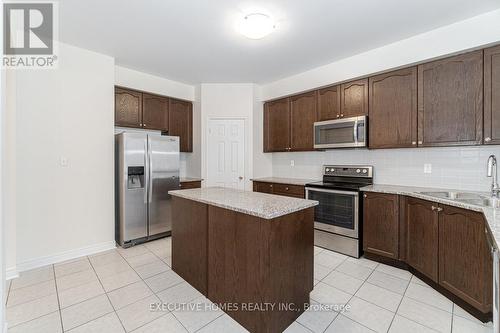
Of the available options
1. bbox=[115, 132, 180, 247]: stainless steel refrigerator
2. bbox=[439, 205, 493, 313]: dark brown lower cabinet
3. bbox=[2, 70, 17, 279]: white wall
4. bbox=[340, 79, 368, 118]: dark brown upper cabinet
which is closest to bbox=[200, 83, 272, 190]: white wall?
bbox=[115, 132, 180, 247]: stainless steel refrigerator

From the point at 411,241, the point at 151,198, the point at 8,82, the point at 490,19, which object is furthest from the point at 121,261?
the point at 490,19

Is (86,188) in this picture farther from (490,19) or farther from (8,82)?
(490,19)

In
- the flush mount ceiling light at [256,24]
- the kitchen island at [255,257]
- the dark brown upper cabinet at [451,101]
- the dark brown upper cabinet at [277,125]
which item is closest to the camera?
the kitchen island at [255,257]

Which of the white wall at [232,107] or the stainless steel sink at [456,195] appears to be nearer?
the stainless steel sink at [456,195]

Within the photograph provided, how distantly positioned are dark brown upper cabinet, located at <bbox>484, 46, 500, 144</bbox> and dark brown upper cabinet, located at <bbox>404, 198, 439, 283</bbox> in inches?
34.6

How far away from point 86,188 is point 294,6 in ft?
10.7

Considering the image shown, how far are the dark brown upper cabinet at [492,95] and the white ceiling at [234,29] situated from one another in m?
0.45

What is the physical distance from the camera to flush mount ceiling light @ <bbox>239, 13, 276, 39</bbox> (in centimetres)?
226

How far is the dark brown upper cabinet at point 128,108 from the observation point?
3615 millimetres

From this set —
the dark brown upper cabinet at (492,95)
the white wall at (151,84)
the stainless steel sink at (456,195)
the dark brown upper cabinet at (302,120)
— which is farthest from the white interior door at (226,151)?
the dark brown upper cabinet at (492,95)

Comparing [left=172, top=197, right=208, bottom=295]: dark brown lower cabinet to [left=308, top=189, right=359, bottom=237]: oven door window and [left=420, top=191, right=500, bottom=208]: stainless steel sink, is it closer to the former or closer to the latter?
[left=308, top=189, right=359, bottom=237]: oven door window

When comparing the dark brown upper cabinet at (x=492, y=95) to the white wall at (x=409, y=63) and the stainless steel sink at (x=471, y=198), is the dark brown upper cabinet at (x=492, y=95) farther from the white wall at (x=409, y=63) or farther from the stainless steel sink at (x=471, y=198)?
the stainless steel sink at (x=471, y=198)

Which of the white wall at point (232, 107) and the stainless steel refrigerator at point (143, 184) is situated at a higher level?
the white wall at point (232, 107)

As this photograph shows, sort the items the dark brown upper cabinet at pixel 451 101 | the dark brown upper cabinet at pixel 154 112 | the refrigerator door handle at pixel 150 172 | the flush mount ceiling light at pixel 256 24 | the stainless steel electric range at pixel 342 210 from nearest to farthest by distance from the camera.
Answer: the flush mount ceiling light at pixel 256 24 < the dark brown upper cabinet at pixel 451 101 < the stainless steel electric range at pixel 342 210 < the refrigerator door handle at pixel 150 172 < the dark brown upper cabinet at pixel 154 112
